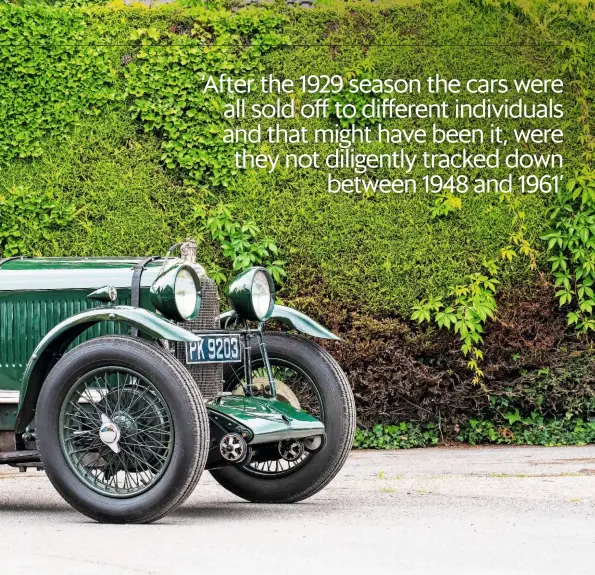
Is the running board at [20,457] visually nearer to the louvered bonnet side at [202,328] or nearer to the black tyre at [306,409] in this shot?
the louvered bonnet side at [202,328]

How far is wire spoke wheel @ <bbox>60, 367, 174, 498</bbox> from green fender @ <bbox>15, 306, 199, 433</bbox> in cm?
24

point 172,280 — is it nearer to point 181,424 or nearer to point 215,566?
point 181,424

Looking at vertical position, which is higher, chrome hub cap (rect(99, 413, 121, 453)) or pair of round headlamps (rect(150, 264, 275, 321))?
pair of round headlamps (rect(150, 264, 275, 321))

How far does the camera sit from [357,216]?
9852mm

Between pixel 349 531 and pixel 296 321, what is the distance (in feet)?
5.78

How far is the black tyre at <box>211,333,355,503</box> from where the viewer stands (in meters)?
6.57

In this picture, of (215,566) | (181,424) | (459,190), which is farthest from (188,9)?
(215,566)

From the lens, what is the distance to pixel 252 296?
6645mm

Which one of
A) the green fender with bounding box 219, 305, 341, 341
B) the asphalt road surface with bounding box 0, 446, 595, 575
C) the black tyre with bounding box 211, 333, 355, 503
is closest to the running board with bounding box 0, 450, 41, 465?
the asphalt road surface with bounding box 0, 446, 595, 575

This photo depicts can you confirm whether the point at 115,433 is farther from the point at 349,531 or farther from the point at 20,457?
the point at 349,531

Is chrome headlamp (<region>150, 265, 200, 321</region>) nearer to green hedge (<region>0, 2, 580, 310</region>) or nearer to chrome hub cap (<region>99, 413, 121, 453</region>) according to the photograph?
chrome hub cap (<region>99, 413, 121, 453</region>)

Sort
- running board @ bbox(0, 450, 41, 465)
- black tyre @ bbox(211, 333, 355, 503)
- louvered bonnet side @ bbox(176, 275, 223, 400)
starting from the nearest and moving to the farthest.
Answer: running board @ bbox(0, 450, 41, 465), louvered bonnet side @ bbox(176, 275, 223, 400), black tyre @ bbox(211, 333, 355, 503)

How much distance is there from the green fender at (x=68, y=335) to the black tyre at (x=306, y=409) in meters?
0.91

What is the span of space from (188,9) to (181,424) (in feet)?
17.3
